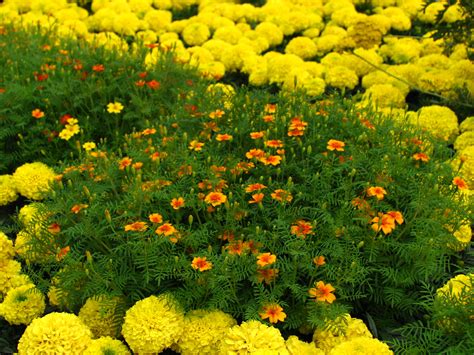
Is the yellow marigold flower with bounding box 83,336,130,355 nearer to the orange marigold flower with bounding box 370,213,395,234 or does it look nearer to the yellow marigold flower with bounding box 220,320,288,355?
the yellow marigold flower with bounding box 220,320,288,355

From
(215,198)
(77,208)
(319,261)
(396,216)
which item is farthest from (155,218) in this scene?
(396,216)

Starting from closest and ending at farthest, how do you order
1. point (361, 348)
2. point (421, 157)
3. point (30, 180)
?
point (361, 348), point (421, 157), point (30, 180)

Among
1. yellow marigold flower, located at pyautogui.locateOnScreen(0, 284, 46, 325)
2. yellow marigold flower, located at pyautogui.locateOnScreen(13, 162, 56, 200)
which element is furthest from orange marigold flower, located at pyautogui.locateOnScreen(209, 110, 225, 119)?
yellow marigold flower, located at pyautogui.locateOnScreen(0, 284, 46, 325)

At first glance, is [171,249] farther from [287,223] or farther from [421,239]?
[421,239]

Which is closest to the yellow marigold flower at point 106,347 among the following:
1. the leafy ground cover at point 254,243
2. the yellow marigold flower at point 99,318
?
the leafy ground cover at point 254,243

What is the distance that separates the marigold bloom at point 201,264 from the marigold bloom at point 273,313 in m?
0.29

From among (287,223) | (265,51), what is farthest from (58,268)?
(265,51)

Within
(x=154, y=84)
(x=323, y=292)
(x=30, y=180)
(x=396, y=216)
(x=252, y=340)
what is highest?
(x=396, y=216)

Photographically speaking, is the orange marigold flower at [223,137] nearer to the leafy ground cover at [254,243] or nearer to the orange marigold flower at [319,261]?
the leafy ground cover at [254,243]

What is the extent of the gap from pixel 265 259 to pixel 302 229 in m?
0.24

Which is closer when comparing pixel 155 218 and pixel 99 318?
pixel 155 218

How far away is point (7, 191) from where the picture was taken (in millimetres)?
3367

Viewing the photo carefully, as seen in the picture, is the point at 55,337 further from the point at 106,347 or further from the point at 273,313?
the point at 273,313

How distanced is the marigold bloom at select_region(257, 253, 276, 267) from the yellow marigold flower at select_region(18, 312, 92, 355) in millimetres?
811
